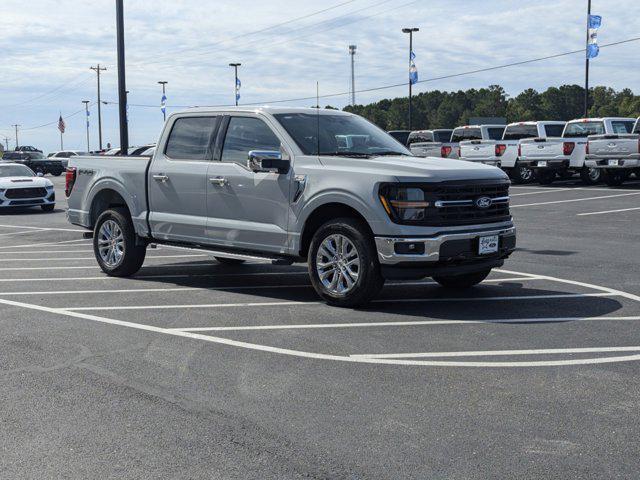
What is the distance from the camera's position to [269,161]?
8.88 metres

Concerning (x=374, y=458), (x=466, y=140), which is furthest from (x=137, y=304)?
(x=466, y=140)

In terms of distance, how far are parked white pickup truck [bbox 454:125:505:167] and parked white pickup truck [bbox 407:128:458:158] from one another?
618 millimetres

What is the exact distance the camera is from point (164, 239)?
412 inches

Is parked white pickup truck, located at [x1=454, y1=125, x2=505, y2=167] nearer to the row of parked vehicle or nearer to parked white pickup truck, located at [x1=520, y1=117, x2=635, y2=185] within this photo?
the row of parked vehicle

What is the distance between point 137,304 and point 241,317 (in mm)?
1376

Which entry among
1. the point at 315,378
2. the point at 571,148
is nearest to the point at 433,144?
the point at 571,148

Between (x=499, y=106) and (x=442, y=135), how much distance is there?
102m

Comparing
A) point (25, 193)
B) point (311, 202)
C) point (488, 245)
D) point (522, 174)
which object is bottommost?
point (25, 193)

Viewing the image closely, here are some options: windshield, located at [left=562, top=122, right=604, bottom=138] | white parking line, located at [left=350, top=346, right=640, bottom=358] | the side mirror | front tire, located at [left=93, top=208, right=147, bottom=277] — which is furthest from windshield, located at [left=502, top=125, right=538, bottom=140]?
white parking line, located at [left=350, top=346, right=640, bottom=358]

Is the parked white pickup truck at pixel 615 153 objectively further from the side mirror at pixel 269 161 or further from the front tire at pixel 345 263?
the front tire at pixel 345 263

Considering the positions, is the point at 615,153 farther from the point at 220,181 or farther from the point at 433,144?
the point at 220,181

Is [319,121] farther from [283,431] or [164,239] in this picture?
[283,431]

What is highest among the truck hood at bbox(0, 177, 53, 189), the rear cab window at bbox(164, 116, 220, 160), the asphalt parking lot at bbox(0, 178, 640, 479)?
the rear cab window at bbox(164, 116, 220, 160)

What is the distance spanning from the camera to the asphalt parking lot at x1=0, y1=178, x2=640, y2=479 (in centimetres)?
445
